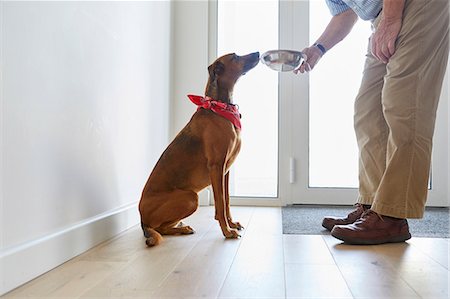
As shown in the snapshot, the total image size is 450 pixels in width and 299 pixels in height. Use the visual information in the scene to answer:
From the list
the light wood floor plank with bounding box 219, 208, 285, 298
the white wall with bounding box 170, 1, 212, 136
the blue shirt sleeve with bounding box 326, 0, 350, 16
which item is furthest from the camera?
the white wall with bounding box 170, 1, 212, 136

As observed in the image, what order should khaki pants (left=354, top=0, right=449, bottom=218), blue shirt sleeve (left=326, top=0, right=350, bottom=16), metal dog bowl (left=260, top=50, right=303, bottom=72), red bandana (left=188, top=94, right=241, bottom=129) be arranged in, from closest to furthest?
khaki pants (left=354, top=0, right=449, bottom=218)
red bandana (left=188, top=94, right=241, bottom=129)
metal dog bowl (left=260, top=50, right=303, bottom=72)
blue shirt sleeve (left=326, top=0, right=350, bottom=16)

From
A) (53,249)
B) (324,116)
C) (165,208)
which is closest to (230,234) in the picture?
(165,208)

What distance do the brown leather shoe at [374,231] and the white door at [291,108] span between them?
1.26 meters

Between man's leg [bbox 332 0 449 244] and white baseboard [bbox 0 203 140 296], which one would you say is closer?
white baseboard [bbox 0 203 140 296]

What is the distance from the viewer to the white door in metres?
2.84

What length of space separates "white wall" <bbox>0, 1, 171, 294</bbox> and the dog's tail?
19cm

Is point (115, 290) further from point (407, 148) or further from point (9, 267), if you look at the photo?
point (407, 148)

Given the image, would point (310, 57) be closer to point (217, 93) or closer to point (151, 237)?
point (217, 93)

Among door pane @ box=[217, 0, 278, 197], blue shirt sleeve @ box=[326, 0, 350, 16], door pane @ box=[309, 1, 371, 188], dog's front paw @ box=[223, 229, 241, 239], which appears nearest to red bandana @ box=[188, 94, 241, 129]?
dog's front paw @ box=[223, 229, 241, 239]

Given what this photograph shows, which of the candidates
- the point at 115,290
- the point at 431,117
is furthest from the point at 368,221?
the point at 115,290

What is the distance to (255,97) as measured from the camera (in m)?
2.90

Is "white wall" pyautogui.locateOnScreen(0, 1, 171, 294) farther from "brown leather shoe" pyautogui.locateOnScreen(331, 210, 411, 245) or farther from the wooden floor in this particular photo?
"brown leather shoe" pyautogui.locateOnScreen(331, 210, 411, 245)

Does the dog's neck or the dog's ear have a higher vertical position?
the dog's ear

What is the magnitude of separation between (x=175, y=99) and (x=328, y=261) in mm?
1817
